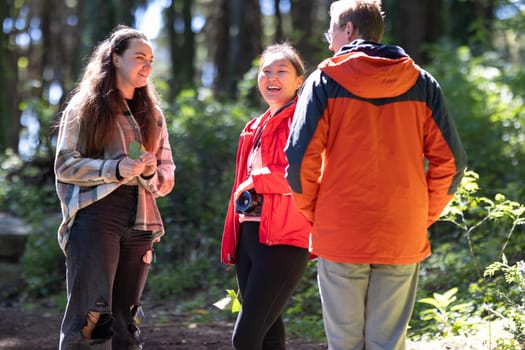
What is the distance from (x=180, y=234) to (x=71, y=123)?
5.66m

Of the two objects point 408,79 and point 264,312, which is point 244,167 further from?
point 408,79

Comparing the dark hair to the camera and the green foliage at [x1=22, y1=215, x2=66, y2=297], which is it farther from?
the green foliage at [x1=22, y1=215, x2=66, y2=297]

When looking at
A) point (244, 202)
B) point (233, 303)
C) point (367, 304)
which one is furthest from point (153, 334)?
point (367, 304)

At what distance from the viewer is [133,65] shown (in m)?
4.18

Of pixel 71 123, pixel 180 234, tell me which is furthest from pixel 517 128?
pixel 71 123

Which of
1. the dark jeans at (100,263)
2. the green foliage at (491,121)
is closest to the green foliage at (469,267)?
the green foliage at (491,121)

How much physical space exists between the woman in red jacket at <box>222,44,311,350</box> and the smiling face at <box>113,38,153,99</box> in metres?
0.72

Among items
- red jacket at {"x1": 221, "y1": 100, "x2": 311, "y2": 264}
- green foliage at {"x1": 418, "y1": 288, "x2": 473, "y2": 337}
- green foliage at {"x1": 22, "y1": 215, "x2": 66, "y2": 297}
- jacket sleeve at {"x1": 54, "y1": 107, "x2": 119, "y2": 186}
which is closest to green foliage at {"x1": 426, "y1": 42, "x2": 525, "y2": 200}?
green foliage at {"x1": 418, "y1": 288, "x2": 473, "y2": 337}

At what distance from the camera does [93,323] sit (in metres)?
3.87

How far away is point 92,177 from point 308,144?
1434 mm

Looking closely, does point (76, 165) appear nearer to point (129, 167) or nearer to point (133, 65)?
point (129, 167)

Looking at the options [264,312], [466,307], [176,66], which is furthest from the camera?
[176,66]

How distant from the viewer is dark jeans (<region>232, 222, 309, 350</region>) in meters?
3.63

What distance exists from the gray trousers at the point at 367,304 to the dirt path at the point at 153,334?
102 inches
